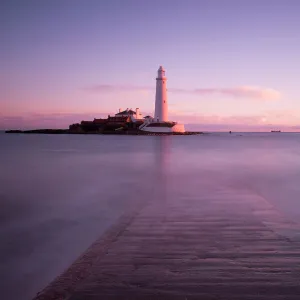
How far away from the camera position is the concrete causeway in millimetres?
3432

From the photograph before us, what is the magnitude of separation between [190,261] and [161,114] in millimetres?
70689

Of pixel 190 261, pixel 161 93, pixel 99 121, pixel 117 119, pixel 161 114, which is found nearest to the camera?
pixel 190 261

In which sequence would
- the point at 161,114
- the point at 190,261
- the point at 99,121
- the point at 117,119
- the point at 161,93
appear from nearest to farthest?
the point at 190,261 → the point at 161,93 → the point at 161,114 → the point at 117,119 → the point at 99,121

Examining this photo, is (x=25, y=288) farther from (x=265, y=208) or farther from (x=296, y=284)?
(x=265, y=208)

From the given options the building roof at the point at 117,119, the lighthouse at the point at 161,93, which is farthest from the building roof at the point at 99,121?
the lighthouse at the point at 161,93

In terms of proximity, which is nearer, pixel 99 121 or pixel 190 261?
pixel 190 261

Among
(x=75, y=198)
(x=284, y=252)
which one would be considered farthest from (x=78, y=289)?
(x=75, y=198)

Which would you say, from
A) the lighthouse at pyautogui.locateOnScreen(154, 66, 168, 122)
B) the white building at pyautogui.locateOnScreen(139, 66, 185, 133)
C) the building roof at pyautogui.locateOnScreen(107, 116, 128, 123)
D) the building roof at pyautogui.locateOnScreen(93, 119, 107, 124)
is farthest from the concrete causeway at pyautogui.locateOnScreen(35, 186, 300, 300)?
the building roof at pyautogui.locateOnScreen(93, 119, 107, 124)

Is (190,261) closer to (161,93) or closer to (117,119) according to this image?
(161,93)

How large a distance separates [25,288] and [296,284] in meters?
3.17

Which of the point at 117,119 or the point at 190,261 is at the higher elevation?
the point at 117,119

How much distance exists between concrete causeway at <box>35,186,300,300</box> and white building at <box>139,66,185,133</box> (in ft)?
212

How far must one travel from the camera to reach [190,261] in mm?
4258

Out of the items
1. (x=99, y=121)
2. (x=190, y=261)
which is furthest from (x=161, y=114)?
(x=190, y=261)
